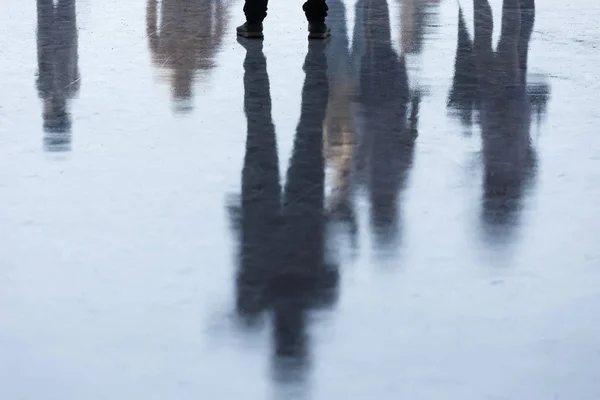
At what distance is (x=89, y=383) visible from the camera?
14.2 feet

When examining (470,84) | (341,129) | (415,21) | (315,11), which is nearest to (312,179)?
(341,129)

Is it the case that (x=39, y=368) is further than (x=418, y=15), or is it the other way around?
(x=418, y=15)

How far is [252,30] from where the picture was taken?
40.0 ft

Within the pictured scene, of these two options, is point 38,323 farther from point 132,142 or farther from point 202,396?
point 132,142

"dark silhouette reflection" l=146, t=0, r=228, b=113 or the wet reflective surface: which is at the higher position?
the wet reflective surface

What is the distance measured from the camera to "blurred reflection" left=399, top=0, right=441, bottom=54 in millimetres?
12070

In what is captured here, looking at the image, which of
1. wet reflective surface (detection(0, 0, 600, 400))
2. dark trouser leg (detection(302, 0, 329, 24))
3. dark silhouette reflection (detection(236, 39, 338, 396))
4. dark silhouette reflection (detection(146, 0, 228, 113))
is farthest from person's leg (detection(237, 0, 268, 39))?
dark silhouette reflection (detection(236, 39, 338, 396))

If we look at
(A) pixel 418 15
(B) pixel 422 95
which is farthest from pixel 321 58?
(A) pixel 418 15

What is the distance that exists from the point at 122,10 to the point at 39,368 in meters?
10.4

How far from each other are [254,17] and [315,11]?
0.55 meters

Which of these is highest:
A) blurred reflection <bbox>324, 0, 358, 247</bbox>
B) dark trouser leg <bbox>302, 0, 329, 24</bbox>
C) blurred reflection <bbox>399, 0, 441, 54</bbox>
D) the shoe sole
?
dark trouser leg <bbox>302, 0, 329, 24</bbox>

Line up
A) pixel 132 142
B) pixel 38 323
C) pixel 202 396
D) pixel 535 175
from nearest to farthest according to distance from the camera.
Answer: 1. pixel 202 396
2. pixel 38 323
3. pixel 535 175
4. pixel 132 142

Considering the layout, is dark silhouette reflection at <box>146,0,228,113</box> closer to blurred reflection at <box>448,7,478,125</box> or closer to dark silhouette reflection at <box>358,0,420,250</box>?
dark silhouette reflection at <box>358,0,420,250</box>

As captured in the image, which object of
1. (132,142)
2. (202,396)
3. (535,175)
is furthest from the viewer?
(132,142)
